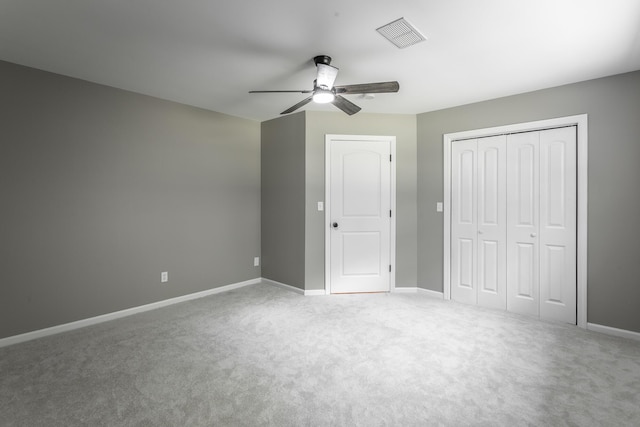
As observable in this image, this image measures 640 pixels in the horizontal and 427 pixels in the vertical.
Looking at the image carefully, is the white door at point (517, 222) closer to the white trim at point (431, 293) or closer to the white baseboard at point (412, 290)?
the white trim at point (431, 293)

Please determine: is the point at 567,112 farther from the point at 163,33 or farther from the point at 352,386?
the point at 163,33

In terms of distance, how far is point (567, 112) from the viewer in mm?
3152

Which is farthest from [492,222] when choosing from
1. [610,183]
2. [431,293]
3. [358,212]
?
[358,212]

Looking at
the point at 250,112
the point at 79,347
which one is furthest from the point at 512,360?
the point at 250,112

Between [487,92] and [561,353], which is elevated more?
[487,92]

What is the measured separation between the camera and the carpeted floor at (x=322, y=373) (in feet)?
6.01

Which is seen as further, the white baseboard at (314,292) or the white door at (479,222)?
the white baseboard at (314,292)

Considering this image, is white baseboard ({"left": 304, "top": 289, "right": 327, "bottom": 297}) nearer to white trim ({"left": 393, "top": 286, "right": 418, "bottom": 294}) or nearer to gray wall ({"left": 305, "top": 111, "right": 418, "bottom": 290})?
gray wall ({"left": 305, "top": 111, "right": 418, "bottom": 290})

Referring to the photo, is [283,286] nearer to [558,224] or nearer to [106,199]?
[106,199]

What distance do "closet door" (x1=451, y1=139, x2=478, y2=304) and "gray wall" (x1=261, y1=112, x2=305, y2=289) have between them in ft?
6.42

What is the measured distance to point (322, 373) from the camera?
2.26 meters

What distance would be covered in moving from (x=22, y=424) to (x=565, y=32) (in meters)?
4.28

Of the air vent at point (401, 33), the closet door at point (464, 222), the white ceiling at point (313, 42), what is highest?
the white ceiling at point (313, 42)

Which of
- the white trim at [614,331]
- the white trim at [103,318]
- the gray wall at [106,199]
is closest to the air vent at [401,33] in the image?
the gray wall at [106,199]
